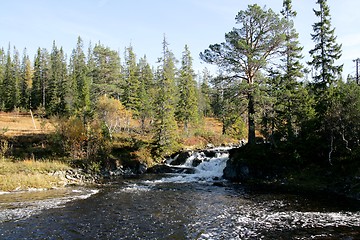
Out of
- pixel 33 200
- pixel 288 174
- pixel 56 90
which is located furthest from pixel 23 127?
pixel 288 174

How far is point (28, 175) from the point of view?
2562 centimetres

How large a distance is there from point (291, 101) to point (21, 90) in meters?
87.1

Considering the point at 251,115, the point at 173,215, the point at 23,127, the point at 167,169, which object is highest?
the point at 251,115

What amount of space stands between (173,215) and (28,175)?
15588mm

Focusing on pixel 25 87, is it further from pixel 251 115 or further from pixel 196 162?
pixel 251 115

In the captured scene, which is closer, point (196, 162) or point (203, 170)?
point (203, 170)

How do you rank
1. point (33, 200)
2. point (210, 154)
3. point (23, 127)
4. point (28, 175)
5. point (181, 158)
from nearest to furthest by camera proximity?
point (33, 200) → point (28, 175) → point (181, 158) → point (210, 154) → point (23, 127)

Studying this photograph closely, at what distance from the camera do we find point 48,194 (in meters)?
22.4

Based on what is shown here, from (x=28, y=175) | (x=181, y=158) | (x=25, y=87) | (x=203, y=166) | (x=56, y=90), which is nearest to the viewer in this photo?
(x=28, y=175)

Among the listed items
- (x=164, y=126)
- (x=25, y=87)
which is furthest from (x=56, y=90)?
(x=164, y=126)

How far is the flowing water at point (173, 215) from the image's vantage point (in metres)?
13.2

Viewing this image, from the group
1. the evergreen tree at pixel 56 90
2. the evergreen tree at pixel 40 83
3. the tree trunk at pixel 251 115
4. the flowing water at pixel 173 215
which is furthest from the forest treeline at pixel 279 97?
the evergreen tree at pixel 40 83

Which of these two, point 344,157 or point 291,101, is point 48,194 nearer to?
point 344,157

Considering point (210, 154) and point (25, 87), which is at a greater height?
point (25, 87)
